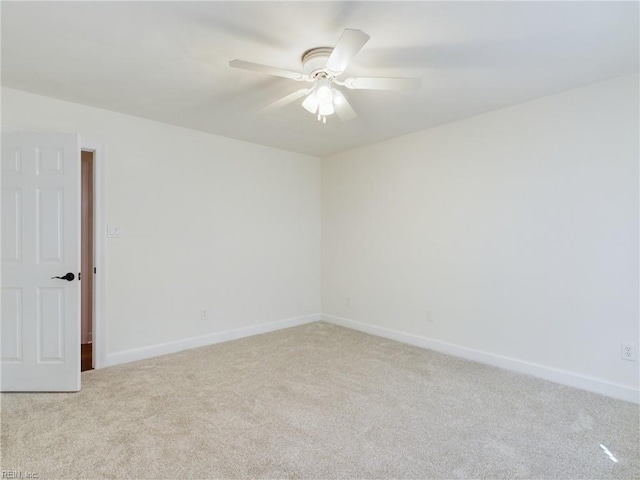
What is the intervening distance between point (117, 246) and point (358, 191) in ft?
9.58

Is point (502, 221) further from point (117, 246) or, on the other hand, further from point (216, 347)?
point (117, 246)

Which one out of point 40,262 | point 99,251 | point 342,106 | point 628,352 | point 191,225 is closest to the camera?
point 342,106

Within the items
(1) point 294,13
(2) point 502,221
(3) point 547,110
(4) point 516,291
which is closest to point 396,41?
(1) point 294,13

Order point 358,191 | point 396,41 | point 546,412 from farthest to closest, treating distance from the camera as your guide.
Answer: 1. point 358,191
2. point 546,412
3. point 396,41

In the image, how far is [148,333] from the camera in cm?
361

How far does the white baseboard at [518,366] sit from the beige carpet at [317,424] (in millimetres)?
124

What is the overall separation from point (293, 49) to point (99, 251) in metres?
2.59

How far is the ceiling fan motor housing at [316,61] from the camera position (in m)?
2.19

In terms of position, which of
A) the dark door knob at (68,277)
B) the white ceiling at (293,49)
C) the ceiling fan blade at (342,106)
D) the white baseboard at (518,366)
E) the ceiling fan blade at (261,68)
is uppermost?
the white ceiling at (293,49)

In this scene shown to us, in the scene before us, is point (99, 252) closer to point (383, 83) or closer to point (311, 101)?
point (311, 101)

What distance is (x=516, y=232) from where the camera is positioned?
10.6ft

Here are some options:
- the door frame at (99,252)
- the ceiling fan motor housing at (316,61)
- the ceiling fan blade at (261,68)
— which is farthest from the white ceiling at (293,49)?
the door frame at (99,252)

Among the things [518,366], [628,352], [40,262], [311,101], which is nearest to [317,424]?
[518,366]

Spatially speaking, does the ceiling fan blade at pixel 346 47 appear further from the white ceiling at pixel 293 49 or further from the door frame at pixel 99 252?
the door frame at pixel 99 252
